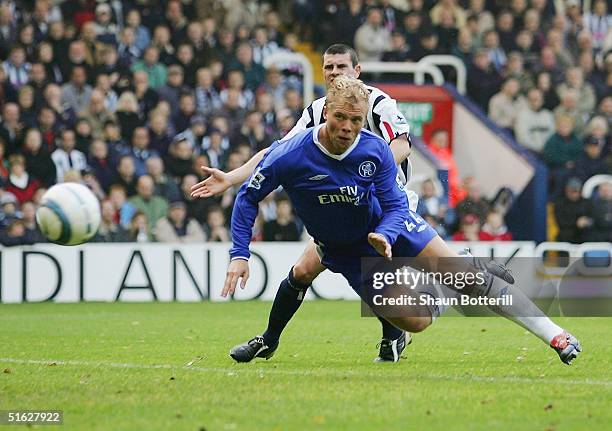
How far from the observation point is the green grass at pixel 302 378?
20.7 feet

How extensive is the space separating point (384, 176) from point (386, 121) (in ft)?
3.75

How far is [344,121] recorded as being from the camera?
768cm

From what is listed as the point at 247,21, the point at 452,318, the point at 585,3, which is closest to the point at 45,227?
the point at 452,318

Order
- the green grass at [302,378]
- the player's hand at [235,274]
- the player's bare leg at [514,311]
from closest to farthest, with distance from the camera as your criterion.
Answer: the green grass at [302,378] < the player's hand at [235,274] < the player's bare leg at [514,311]

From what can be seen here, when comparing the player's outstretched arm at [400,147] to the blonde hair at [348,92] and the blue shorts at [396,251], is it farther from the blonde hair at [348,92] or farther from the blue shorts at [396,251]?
the blonde hair at [348,92]

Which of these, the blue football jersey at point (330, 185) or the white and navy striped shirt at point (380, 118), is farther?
the white and navy striped shirt at point (380, 118)

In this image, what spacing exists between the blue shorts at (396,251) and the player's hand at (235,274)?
0.86 m

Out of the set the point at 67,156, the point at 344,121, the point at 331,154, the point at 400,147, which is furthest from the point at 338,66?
the point at 67,156

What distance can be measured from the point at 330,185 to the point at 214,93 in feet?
34.9

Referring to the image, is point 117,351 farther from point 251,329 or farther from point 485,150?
point 485,150

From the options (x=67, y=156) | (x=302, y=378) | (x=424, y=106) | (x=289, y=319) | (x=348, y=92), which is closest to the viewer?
(x=348, y=92)

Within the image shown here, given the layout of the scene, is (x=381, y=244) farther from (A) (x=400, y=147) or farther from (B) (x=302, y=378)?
(A) (x=400, y=147)

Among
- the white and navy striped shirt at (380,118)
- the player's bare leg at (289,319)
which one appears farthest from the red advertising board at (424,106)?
the player's bare leg at (289,319)

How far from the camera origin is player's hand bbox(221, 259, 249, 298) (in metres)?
7.57
